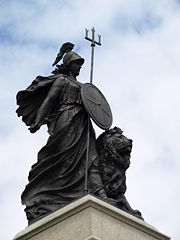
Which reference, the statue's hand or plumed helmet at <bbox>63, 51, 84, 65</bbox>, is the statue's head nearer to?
plumed helmet at <bbox>63, 51, 84, 65</bbox>

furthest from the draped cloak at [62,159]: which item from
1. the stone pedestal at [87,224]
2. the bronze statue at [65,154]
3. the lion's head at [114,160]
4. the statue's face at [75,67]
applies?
the stone pedestal at [87,224]

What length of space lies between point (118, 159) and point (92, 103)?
1013mm

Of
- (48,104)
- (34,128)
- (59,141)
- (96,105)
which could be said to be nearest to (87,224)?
(59,141)

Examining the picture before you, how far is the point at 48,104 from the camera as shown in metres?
12.1

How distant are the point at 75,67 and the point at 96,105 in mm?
1090

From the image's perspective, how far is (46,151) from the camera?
1157cm

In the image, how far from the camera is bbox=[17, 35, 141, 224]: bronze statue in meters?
11.1

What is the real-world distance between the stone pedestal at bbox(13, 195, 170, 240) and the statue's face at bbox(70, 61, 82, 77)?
10.1 ft

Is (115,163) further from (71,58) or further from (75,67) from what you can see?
(71,58)

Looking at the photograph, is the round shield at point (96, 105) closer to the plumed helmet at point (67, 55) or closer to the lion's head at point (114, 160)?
the lion's head at point (114, 160)

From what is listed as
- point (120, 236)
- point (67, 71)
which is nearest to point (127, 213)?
point (120, 236)

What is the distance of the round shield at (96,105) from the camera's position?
38.3 ft

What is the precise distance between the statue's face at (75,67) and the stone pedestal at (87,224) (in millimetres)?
3085

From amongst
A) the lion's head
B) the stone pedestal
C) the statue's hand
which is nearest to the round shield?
the lion's head
